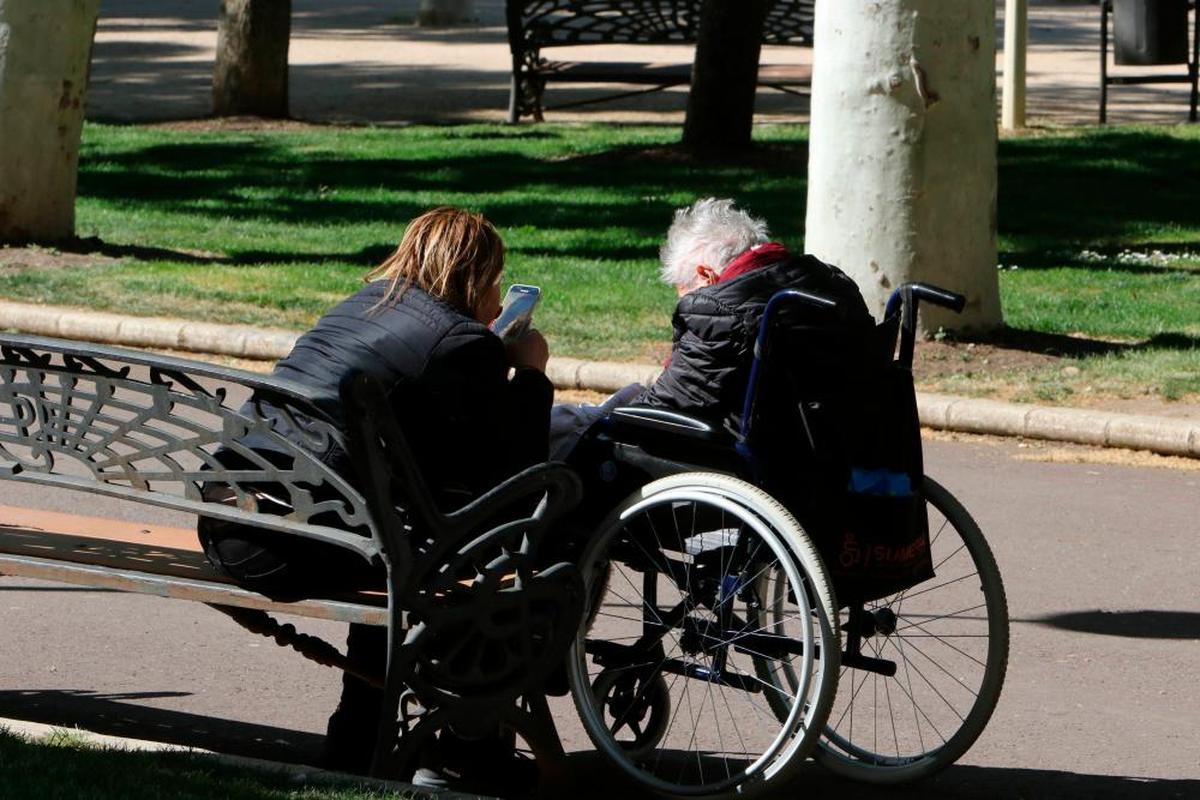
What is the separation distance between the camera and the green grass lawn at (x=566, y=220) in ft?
35.7

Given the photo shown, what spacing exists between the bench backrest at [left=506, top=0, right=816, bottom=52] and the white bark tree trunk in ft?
25.6

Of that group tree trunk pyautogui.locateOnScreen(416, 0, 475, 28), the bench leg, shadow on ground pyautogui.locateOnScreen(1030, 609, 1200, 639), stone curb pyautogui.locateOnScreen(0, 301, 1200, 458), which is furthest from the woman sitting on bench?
tree trunk pyautogui.locateOnScreen(416, 0, 475, 28)

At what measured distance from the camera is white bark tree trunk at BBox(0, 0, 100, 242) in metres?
12.2

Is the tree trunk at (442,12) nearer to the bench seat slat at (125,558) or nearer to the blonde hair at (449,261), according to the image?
the bench seat slat at (125,558)

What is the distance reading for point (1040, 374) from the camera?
378 inches

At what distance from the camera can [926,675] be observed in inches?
222

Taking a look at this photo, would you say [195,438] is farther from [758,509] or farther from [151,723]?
[758,509]

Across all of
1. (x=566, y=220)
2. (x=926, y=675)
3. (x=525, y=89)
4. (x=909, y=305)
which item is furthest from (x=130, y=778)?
(x=525, y=89)

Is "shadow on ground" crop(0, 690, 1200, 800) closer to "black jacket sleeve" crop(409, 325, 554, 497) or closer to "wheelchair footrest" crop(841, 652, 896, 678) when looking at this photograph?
"wheelchair footrest" crop(841, 652, 896, 678)

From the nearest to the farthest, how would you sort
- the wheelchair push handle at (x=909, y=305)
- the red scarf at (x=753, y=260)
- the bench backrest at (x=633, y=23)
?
1. the wheelchair push handle at (x=909, y=305)
2. the red scarf at (x=753, y=260)
3. the bench backrest at (x=633, y=23)

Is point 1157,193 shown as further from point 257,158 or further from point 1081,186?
point 257,158

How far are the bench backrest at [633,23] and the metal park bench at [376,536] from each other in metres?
15.7

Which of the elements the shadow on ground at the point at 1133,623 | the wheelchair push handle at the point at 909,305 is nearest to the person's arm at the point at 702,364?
the wheelchair push handle at the point at 909,305

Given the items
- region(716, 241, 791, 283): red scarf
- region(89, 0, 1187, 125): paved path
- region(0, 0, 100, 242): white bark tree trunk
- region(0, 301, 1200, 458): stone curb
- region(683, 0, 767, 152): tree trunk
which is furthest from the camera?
region(89, 0, 1187, 125): paved path
